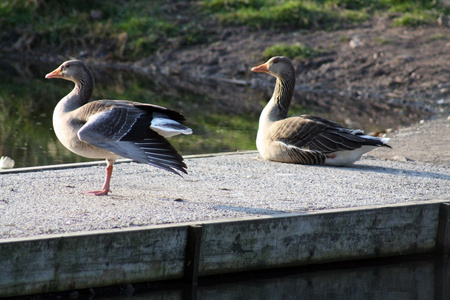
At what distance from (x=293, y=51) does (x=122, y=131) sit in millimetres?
13058

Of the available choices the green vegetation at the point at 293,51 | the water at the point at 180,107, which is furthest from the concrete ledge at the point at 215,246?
the green vegetation at the point at 293,51

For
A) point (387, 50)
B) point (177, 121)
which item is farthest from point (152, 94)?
point (177, 121)

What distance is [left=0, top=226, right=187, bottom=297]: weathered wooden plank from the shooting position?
5.11 m

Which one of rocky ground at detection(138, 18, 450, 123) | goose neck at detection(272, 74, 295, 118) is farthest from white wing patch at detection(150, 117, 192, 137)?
rocky ground at detection(138, 18, 450, 123)

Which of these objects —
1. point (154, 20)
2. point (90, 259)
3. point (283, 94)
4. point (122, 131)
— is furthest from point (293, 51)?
point (90, 259)

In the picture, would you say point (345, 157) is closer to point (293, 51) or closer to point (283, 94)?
point (283, 94)

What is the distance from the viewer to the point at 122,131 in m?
6.34

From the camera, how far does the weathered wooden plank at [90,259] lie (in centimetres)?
511

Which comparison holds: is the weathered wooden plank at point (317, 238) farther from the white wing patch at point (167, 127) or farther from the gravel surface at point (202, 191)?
the white wing patch at point (167, 127)

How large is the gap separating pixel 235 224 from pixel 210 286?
56 centimetres

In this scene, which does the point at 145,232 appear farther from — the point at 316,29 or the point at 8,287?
the point at 316,29

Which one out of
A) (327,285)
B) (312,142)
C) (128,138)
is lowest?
(327,285)

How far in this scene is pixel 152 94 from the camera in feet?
54.7

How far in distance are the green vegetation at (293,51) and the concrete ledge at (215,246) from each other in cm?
1215
